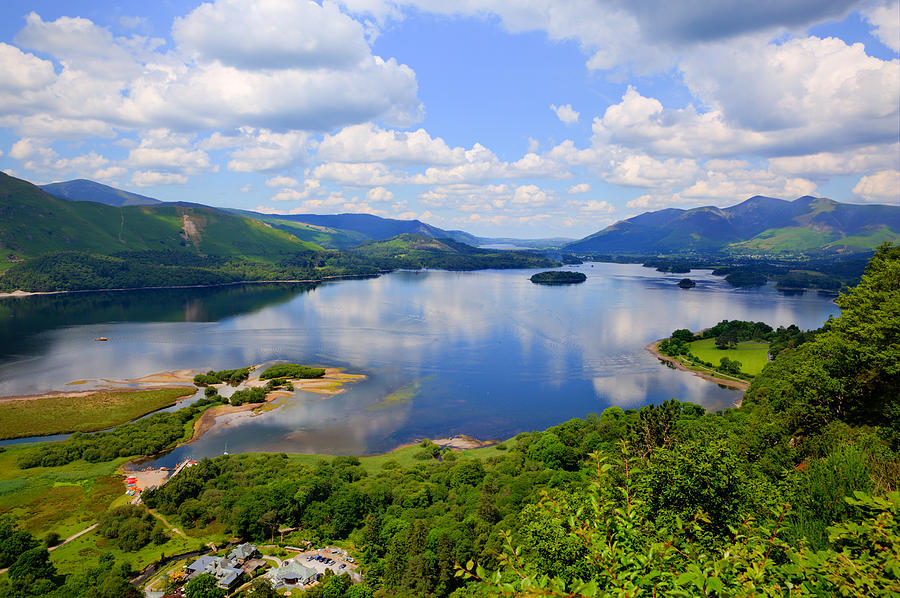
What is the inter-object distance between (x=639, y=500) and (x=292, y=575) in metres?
26.7

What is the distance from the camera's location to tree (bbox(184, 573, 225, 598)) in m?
24.7

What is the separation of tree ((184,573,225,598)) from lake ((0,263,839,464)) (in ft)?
80.8

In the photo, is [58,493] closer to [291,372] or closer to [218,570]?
[218,570]

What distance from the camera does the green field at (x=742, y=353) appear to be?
3071 inches

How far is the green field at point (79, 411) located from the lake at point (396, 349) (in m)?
9.61

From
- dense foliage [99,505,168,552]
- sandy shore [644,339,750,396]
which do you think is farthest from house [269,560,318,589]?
sandy shore [644,339,750,396]

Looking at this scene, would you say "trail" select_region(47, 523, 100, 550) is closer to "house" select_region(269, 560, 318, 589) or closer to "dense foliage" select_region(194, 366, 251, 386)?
"house" select_region(269, 560, 318, 589)

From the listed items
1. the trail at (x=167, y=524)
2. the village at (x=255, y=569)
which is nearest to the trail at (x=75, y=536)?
the trail at (x=167, y=524)

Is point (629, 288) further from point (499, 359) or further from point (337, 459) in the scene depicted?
point (337, 459)

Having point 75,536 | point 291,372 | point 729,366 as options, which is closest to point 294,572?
point 75,536

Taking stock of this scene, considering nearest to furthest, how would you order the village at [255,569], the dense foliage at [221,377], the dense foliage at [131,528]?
the village at [255,569], the dense foliage at [131,528], the dense foliage at [221,377]

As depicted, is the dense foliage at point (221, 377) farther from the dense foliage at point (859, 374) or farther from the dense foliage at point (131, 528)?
the dense foliage at point (859, 374)

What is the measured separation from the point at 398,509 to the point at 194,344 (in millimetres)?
81334

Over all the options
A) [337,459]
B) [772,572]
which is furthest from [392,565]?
[772,572]
